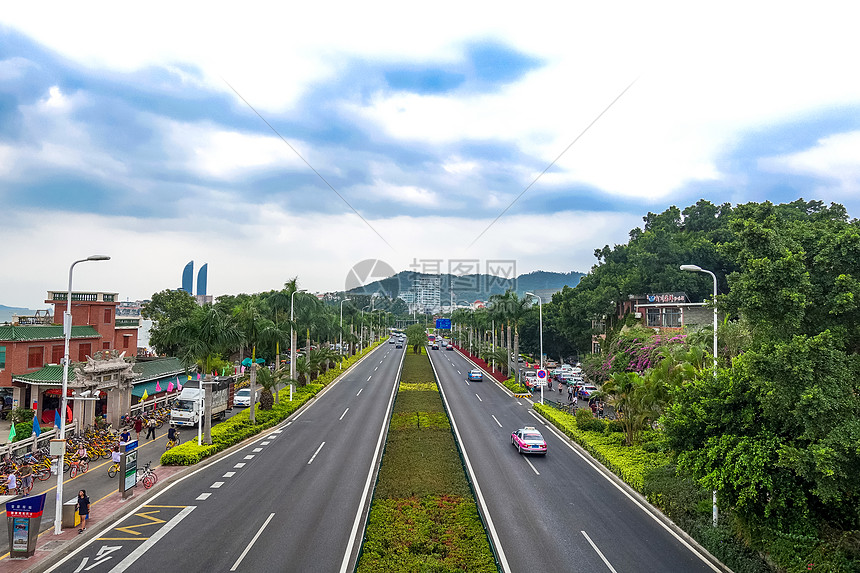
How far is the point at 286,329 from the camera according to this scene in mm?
43938

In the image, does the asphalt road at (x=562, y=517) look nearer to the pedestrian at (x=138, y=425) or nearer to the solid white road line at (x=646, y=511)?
the solid white road line at (x=646, y=511)

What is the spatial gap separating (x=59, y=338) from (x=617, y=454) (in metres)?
37.9

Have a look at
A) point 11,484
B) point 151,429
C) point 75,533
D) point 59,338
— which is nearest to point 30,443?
point 11,484

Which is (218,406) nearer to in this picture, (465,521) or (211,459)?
(211,459)

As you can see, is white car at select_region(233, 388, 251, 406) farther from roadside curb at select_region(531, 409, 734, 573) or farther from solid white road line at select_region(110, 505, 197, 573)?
roadside curb at select_region(531, 409, 734, 573)

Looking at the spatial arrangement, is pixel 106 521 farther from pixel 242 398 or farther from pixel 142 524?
pixel 242 398

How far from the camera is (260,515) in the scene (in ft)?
58.8

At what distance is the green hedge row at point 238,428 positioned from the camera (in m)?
24.1

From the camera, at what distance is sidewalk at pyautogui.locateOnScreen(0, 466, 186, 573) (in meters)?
14.2

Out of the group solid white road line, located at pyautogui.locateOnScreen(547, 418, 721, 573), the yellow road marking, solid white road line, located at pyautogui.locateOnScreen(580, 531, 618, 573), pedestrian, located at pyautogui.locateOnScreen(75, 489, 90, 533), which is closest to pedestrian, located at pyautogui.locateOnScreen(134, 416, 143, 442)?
the yellow road marking

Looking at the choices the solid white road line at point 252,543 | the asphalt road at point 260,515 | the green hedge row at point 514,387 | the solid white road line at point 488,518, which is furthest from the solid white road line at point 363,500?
the green hedge row at point 514,387

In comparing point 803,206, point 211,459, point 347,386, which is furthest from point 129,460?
point 803,206

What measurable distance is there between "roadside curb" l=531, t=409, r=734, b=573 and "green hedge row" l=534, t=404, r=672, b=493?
181 millimetres

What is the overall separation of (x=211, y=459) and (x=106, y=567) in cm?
1143
